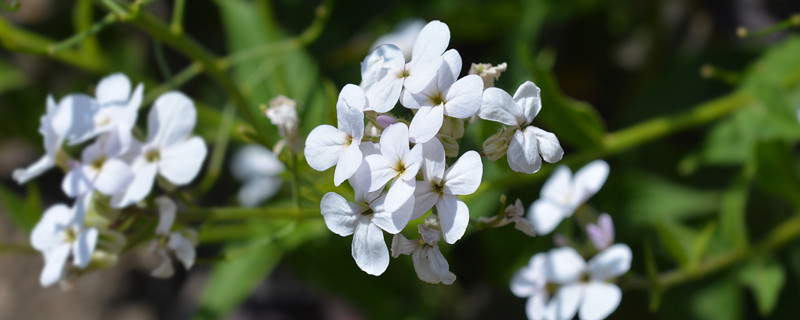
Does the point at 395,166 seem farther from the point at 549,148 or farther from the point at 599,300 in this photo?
the point at 599,300

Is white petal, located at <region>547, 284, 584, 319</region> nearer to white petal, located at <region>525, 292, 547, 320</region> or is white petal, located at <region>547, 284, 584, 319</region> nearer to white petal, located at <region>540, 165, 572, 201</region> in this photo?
white petal, located at <region>525, 292, 547, 320</region>

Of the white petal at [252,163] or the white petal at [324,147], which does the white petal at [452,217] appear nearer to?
the white petal at [324,147]

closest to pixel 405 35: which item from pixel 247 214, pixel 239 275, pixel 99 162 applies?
pixel 239 275

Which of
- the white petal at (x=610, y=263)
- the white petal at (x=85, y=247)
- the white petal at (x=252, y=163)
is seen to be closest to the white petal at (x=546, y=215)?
the white petal at (x=610, y=263)

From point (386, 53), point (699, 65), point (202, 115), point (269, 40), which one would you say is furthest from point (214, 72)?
point (699, 65)

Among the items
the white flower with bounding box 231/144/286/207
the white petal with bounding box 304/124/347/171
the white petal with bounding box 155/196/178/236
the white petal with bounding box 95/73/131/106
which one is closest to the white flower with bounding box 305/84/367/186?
the white petal with bounding box 304/124/347/171

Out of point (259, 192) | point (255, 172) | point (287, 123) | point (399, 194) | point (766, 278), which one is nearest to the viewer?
point (399, 194)
